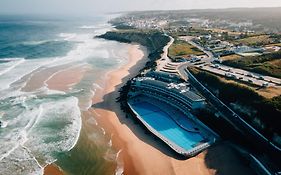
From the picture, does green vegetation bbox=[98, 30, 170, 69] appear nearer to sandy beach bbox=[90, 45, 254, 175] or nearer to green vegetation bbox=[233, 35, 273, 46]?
green vegetation bbox=[233, 35, 273, 46]

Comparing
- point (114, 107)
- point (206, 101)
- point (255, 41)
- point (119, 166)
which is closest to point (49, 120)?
point (114, 107)

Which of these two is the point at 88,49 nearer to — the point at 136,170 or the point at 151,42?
the point at 151,42

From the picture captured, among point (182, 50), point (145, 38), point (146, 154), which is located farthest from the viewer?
point (145, 38)

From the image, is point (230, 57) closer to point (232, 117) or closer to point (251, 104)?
point (251, 104)

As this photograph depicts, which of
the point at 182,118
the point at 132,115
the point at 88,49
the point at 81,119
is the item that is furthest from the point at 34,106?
the point at 88,49

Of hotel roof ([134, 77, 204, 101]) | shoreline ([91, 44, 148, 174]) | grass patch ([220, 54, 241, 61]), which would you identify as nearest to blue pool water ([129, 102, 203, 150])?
shoreline ([91, 44, 148, 174])

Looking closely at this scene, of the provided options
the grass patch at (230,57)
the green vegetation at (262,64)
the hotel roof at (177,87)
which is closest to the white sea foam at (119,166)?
the hotel roof at (177,87)
